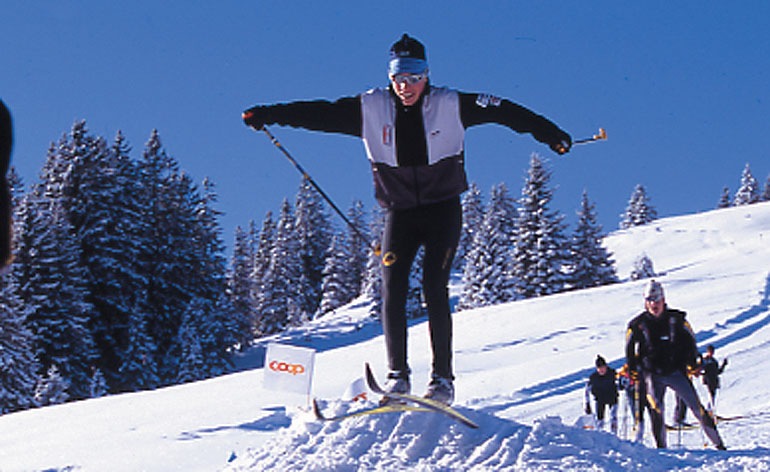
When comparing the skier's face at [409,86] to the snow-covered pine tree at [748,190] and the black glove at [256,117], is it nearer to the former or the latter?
the black glove at [256,117]

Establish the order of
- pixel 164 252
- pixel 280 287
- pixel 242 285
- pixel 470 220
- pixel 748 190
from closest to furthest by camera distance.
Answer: pixel 164 252 < pixel 242 285 < pixel 280 287 < pixel 470 220 < pixel 748 190

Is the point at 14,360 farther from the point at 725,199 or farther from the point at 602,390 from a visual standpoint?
the point at 725,199

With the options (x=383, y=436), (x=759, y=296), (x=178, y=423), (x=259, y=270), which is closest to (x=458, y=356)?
(x=178, y=423)

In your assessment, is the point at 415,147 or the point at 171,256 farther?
the point at 171,256

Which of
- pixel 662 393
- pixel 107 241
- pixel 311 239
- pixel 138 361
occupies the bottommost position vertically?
pixel 662 393

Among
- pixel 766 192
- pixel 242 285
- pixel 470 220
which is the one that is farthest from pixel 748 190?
pixel 242 285

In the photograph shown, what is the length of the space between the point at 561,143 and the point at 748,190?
87.1 m

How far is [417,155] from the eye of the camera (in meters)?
5.15

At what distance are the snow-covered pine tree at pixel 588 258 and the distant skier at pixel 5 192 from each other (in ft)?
151

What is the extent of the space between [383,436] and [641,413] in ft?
14.4

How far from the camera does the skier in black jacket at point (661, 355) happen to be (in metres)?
7.77

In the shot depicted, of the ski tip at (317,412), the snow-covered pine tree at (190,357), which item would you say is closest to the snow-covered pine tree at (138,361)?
the snow-covered pine tree at (190,357)

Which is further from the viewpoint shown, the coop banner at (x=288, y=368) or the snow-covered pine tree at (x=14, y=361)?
the snow-covered pine tree at (x=14, y=361)

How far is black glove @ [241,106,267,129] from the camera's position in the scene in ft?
17.3
